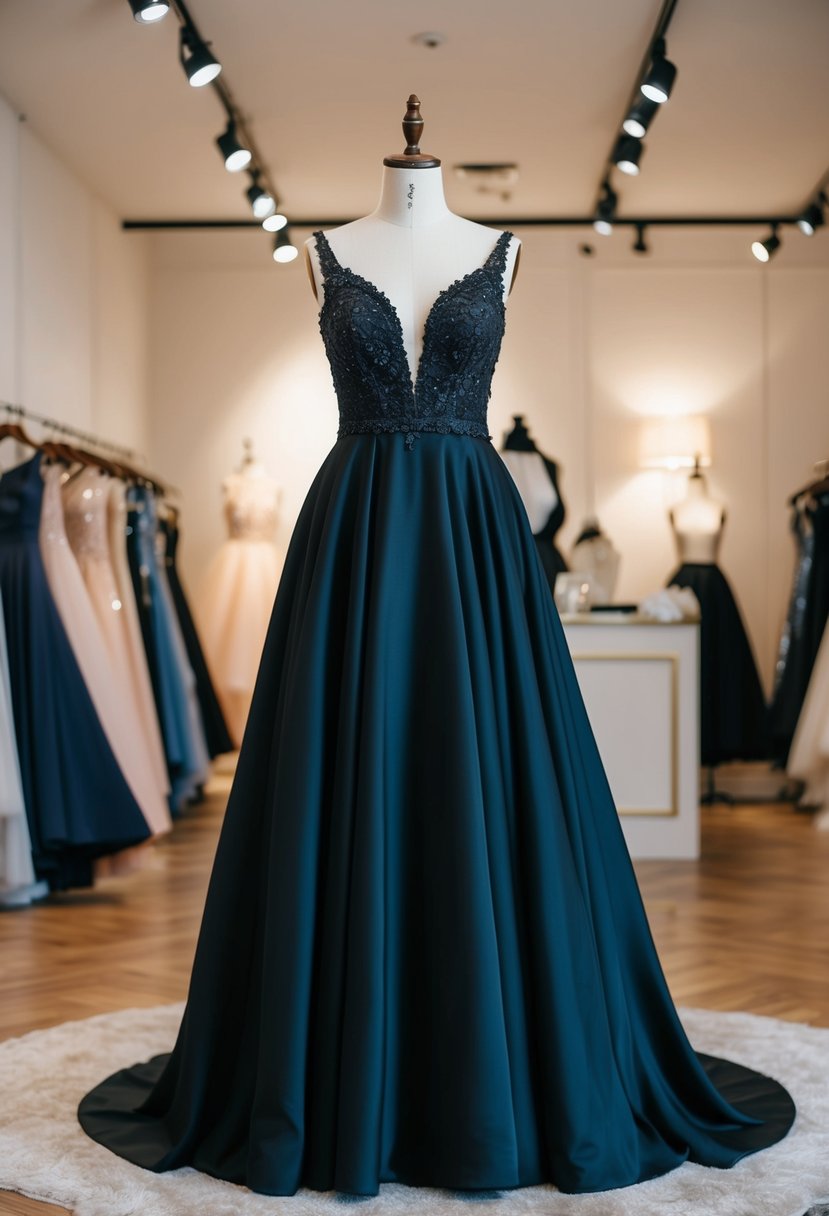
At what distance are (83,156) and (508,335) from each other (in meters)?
2.53

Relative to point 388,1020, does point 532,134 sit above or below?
above

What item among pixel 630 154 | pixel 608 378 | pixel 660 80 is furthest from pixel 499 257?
pixel 608 378

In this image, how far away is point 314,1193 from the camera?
1.98 meters

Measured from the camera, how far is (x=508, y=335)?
25.2 feet

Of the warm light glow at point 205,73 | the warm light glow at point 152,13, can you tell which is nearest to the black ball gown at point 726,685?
the warm light glow at point 205,73

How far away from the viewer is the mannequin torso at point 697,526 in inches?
285

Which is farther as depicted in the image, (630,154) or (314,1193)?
(630,154)

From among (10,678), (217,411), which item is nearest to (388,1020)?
(10,678)

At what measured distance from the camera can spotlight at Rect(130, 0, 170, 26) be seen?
4.07 metres

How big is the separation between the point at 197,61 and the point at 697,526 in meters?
3.74

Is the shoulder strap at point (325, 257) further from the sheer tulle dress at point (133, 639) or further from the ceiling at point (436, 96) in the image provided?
the sheer tulle dress at point (133, 639)

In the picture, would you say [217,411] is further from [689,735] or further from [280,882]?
[280,882]

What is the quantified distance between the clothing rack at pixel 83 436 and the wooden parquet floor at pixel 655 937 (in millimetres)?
1710

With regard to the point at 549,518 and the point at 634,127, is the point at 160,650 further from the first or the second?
the point at 634,127
